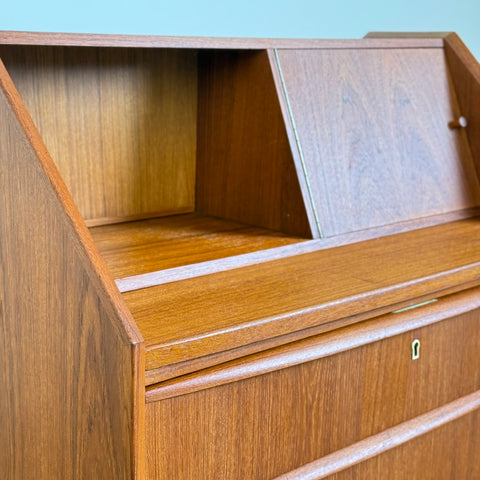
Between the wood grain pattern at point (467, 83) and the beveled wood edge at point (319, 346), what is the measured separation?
1.54 feet

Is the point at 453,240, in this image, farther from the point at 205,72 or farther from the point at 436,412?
the point at 205,72

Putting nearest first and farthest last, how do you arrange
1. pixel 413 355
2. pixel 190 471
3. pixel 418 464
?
1. pixel 190 471
2. pixel 413 355
3. pixel 418 464

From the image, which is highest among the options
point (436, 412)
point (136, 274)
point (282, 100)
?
point (282, 100)

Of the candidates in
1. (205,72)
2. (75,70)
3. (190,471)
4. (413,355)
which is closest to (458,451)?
(413,355)

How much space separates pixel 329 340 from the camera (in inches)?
45.0

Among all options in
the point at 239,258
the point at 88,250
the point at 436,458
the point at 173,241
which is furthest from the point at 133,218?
the point at 436,458

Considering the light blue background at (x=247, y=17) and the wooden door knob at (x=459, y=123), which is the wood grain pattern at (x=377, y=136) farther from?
the light blue background at (x=247, y=17)

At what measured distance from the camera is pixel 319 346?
113cm

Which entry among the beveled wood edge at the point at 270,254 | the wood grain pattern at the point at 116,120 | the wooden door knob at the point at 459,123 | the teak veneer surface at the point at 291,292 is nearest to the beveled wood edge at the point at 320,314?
the teak veneer surface at the point at 291,292

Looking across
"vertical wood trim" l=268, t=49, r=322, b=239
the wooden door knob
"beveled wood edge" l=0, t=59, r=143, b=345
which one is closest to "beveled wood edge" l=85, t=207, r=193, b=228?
"vertical wood trim" l=268, t=49, r=322, b=239

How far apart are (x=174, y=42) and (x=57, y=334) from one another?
0.57m

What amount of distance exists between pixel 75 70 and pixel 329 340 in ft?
2.26

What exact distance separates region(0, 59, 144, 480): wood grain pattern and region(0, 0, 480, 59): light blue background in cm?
59

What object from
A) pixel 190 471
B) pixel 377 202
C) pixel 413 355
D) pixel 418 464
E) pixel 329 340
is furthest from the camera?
pixel 377 202
